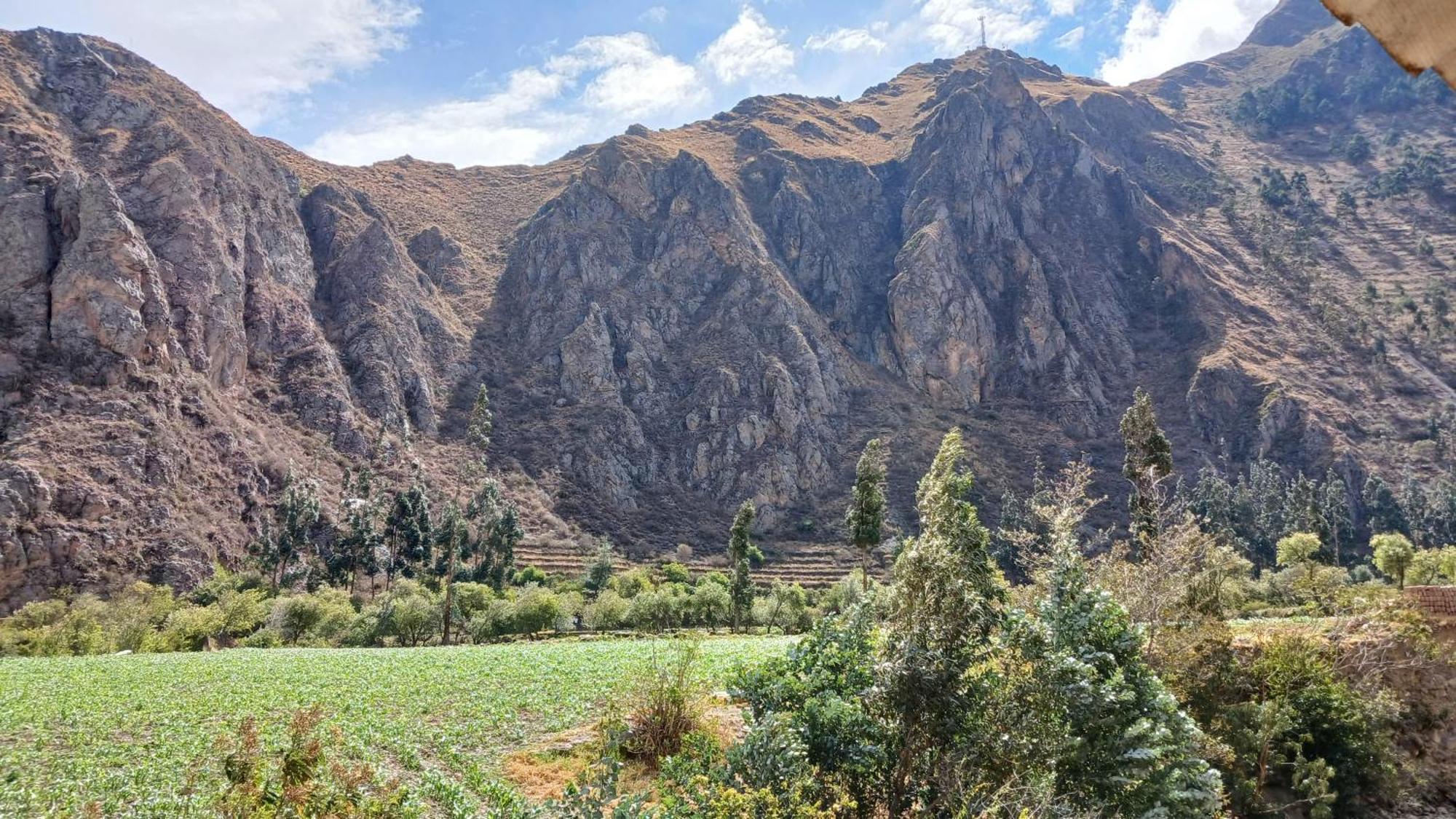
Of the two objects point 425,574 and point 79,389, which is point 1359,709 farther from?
point 79,389

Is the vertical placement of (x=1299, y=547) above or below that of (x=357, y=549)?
below

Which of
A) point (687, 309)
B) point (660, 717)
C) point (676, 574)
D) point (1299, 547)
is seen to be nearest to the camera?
point (660, 717)

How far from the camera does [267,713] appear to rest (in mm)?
16250

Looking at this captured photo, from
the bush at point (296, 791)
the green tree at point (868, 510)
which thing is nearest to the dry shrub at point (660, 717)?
the bush at point (296, 791)

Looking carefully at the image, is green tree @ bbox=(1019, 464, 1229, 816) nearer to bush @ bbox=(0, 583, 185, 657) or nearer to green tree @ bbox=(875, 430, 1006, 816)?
green tree @ bbox=(875, 430, 1006, 816)

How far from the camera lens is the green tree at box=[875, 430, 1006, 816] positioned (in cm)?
870

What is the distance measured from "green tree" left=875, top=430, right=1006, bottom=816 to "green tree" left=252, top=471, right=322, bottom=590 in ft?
189

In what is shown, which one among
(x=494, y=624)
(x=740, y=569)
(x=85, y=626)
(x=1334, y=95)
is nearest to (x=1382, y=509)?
(x=740, y=569)

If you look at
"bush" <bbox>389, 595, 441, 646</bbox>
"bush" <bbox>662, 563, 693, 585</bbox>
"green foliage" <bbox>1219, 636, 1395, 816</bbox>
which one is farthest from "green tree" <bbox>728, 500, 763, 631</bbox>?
"green foliage" <bbox>1219, 636, 1395, 816</bbox>

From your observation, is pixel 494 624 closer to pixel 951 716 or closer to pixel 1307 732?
pixel 1307 732

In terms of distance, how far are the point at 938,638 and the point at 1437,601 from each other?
21901 millimetres

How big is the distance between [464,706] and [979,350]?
4497 inches

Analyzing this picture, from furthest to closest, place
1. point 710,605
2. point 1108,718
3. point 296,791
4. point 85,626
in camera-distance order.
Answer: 1. point 710,605
2. point 85,626
3. point 1108,718
4. point 296,791

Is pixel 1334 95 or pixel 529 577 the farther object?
pixel 1334 95
